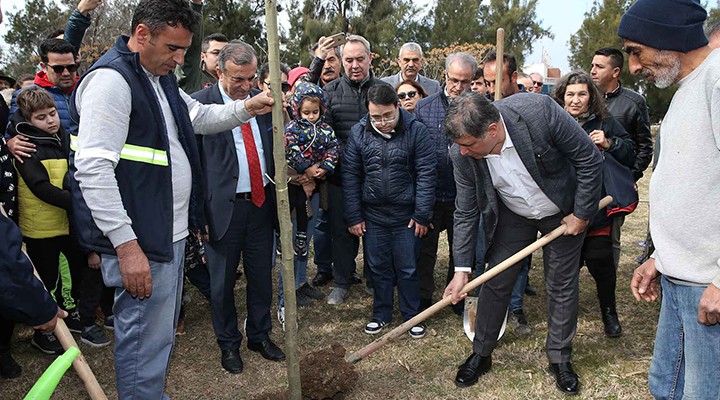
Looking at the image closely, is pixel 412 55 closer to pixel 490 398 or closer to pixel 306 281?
pixel 306 281

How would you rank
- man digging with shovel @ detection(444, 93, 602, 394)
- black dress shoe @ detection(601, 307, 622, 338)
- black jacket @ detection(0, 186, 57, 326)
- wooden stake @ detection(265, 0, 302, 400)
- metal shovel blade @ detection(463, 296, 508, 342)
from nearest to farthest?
1. black jacket @ detection(0, 186, 57, 326)
2. wooden stake @ detection(265, 0, 302, 400)
3. man digging with shovel @ detection(444, 93, 602, 394)
4. metal shovel blade @ detection(463, 296, 508, 342)
5. black dress shoe @ detection(601, 307, 622, 338)

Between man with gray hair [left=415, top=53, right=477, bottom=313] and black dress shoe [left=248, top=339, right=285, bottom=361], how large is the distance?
1382mm

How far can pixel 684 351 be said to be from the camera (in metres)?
2.17

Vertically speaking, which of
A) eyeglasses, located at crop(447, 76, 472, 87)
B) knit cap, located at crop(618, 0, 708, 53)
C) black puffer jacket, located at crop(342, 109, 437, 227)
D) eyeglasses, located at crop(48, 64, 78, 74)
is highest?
knit cap, located at crop(618, 0, 708, 53)

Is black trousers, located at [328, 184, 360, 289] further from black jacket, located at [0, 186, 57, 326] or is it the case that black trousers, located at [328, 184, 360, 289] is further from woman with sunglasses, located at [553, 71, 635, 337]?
black jacket, located at [0, 186, 57, 326]

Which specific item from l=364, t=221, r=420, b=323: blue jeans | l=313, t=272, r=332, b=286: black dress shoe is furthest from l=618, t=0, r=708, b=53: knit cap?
l=313, t=272, r=332, b=286: black dress shoe

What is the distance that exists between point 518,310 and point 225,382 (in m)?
2.33

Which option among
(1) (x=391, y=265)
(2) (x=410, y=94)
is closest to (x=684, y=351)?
(1) (x=391, y=265)

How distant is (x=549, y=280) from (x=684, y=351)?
4.26ft

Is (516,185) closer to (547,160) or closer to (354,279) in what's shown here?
(547,160)

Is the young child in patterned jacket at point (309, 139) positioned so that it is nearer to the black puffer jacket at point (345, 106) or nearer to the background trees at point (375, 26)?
the black puffer jacket at point (345, 106)

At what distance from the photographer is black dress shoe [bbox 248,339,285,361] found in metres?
3.89

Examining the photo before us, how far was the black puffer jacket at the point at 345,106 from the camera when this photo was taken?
4734mm

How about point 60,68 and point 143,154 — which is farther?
Answer: point 60,68
